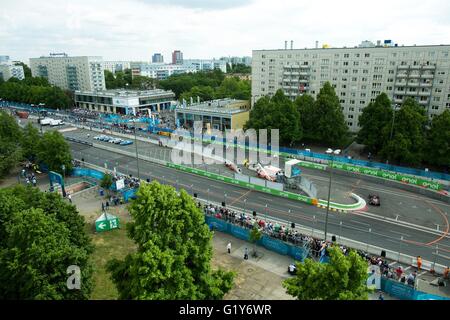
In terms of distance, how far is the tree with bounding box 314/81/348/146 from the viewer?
5688cm

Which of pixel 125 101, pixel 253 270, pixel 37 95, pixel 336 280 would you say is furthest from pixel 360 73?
pixel 37 95

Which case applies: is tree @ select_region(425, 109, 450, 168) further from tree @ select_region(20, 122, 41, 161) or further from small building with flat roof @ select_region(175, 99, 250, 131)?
tree @ select_region(20, 122, 41, 161)

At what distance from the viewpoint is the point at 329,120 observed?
186ft

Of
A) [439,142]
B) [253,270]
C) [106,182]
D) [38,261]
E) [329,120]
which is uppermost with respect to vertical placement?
[329,120]

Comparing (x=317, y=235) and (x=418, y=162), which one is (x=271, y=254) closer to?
(x=317, y=235)

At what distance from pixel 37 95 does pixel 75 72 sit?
23.0m

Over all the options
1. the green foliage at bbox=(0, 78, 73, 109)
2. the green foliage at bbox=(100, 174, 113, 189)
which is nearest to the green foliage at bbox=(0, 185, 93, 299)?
the green foliage at bbox=(100, 174, 113, 189)

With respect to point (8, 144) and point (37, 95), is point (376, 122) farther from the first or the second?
point (37, 95)

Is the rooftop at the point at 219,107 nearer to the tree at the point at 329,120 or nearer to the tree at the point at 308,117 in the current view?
the tree at the point at 308,117

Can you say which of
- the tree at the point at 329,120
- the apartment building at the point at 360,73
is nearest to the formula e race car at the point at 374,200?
the tree at the point at 329,120

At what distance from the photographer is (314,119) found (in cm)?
5881

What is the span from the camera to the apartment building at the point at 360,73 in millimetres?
58219
